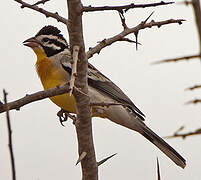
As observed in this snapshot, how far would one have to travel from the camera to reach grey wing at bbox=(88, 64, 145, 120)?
7.09 m

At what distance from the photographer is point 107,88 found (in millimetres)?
7223

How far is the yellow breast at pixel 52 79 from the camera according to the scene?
6.49 meters

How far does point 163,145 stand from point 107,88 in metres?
1.24

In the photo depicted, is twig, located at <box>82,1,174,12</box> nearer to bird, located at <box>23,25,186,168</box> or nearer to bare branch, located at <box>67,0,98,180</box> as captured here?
bare branch, located at <box>67,0,98,180</box>

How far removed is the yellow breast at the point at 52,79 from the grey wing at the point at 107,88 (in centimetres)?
55

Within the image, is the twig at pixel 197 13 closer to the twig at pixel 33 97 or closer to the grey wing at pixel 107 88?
the twig at pixel 33 97

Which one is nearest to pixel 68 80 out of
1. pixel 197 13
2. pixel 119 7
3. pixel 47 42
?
pixel 47 42

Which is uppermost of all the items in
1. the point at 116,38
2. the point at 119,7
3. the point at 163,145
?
the point at 119,7

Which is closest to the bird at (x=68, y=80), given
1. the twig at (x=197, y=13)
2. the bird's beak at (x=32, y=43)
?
the bird's beak at (x=32, y=43)

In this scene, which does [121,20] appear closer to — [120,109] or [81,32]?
[81,32]

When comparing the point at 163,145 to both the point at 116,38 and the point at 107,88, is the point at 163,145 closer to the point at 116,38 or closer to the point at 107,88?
the point at 107,88

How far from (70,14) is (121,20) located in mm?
639

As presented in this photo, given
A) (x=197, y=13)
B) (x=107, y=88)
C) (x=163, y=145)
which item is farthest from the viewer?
(x=107, y=88)

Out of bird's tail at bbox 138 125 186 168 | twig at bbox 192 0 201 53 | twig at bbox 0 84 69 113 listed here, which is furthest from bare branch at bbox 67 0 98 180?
bird's tail at bbox 138 125 186 168
